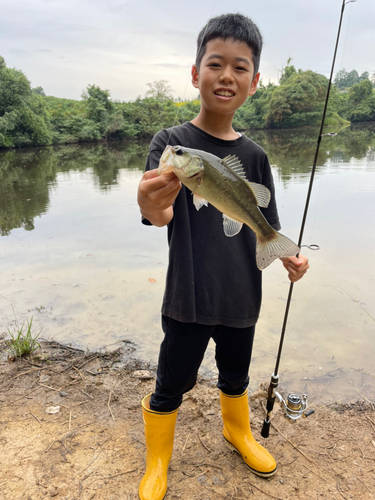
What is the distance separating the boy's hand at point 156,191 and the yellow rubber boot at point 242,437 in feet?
4.42

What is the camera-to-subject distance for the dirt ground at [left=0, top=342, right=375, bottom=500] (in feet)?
5.83

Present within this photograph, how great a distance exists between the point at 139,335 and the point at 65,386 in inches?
35.5

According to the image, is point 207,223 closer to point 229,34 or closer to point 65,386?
point 229,34

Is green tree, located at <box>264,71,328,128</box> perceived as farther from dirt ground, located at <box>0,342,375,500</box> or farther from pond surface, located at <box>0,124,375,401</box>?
dirt ground, located at <box>0,342,375,500</box>

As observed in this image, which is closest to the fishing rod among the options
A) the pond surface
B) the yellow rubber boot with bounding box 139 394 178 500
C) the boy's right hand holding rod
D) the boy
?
the boy

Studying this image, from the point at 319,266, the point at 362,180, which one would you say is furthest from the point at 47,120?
the point at 319,266

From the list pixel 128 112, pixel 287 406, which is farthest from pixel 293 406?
pixel 128 112

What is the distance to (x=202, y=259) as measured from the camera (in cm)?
163

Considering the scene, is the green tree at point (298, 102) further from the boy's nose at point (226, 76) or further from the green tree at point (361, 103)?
the boy's nose at point (226, 76)

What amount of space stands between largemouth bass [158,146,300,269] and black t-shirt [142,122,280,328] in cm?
19

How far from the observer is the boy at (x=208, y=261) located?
158 cm

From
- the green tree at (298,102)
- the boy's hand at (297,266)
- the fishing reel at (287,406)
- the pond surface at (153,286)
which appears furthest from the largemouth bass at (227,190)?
the green tree at (298,102)

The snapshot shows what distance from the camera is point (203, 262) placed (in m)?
1.63

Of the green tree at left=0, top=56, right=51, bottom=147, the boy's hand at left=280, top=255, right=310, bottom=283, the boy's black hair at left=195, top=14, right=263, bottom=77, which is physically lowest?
the boy's hand at left=280, top=255, right=310, bottom=283
